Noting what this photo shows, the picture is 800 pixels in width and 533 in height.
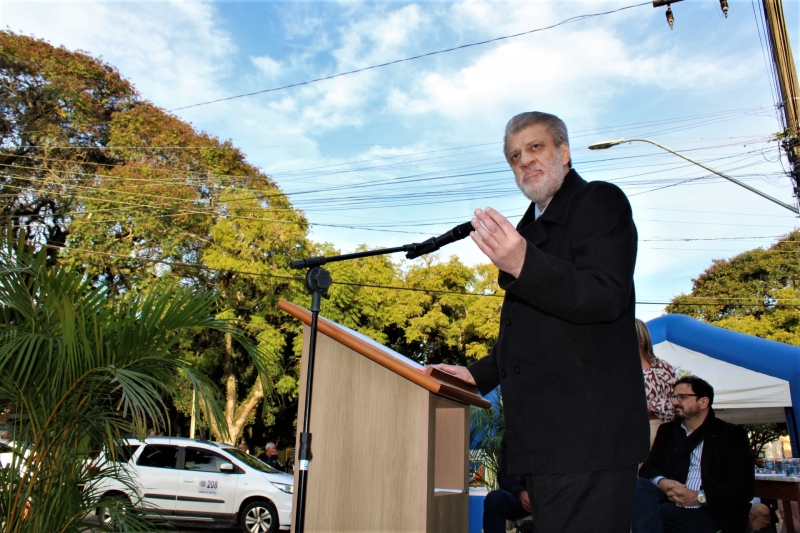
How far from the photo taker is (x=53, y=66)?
838 inches

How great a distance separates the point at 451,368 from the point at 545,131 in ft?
3.31

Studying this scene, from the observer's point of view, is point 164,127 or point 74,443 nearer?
point 74,443

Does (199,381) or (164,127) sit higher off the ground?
(164,127)

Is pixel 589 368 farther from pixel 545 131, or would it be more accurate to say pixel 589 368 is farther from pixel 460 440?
pixel 460 440

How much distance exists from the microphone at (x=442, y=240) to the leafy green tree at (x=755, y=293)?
1250 inches

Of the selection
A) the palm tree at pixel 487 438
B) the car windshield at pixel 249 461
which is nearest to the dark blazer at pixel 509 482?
the palm tree at pixel 487 438

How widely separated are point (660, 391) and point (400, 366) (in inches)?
114

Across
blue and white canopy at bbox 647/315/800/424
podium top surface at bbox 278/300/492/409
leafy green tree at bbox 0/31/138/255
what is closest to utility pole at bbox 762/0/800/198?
blue and white canopy at bbox 647/315/800/424

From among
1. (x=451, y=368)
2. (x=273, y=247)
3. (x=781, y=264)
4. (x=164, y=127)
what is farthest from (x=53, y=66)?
(x=781, y=264)

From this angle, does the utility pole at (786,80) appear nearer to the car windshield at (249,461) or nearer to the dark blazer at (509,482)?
the dark blazer at (509,482)

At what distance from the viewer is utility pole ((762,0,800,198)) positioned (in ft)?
31.8

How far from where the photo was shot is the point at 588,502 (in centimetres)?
142

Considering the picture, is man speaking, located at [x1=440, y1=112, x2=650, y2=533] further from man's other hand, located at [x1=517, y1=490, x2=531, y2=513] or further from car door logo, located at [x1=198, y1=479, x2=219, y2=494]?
car door logo, located at [x1=198, y1=479, x2=219, y2=494]

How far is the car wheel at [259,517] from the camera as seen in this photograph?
11070 millimetres
